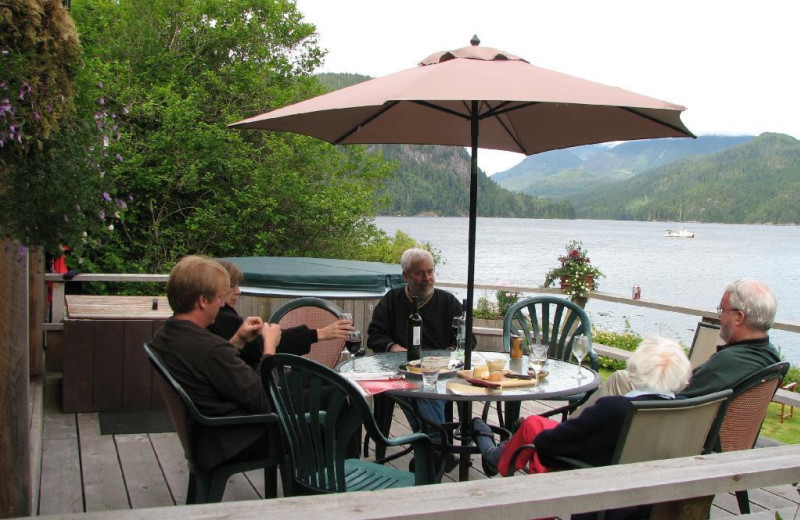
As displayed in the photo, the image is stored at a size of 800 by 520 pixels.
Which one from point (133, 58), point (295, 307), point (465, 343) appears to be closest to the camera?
point (465, 343)

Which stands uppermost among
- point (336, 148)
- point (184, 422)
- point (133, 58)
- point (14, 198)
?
point (133, 58)

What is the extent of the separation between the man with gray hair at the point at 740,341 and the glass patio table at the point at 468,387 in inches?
7.8

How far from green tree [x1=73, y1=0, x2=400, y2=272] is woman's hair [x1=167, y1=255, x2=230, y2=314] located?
930 cm

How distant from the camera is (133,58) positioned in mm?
13328

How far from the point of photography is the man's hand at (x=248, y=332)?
3.21 metres

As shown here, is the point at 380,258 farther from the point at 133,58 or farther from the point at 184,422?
the point at 184,422

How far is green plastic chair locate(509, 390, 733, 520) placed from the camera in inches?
89.7

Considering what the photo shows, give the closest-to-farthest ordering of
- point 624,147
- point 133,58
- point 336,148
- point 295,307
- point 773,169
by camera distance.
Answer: point 295,307 → point 133,58 → point 336,148 → point 773,169 → point 624,147

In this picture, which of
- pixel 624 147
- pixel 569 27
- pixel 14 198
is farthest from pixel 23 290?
pixel 624 147

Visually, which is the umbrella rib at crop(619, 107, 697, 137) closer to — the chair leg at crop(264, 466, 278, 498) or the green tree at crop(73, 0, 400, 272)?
the chair leg at crop(264, 466, 278, 498)

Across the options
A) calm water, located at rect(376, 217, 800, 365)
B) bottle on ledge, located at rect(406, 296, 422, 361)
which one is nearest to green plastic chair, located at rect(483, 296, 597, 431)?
bottle on ledge, located at rect(406, 296, 422, 361)

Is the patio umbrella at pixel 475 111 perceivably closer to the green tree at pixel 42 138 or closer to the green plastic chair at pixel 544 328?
the green plastic chair at pixel 544 328

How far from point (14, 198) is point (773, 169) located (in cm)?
8701

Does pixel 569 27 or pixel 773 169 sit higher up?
pixel 773 169
